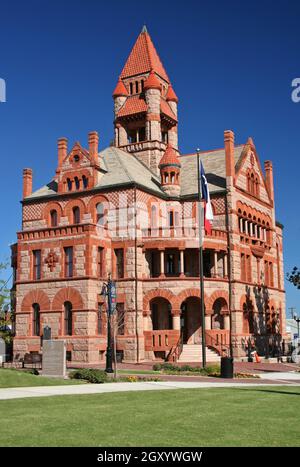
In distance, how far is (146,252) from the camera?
45.9 m

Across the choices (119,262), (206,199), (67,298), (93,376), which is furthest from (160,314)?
(93,376)

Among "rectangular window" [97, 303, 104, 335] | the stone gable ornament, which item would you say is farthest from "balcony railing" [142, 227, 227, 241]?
the stone gable ornament

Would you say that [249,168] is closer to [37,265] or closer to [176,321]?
[176,321]

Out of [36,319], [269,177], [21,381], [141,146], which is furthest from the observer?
[269,177]

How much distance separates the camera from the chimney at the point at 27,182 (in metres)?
50.2

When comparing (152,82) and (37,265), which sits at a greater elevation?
(152,82)

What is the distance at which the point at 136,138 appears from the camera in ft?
187

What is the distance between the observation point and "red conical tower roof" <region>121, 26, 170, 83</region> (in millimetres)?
58688

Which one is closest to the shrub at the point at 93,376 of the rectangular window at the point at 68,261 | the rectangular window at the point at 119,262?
the rectangular window at the point at 68,261

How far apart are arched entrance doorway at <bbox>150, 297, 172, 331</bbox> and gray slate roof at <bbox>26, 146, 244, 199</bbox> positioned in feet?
29.2

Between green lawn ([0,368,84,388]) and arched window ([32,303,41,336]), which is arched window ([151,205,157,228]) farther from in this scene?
green lawn ([0,368,84,388])

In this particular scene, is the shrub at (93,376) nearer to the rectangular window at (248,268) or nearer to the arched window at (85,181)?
the arched window at (85,181)

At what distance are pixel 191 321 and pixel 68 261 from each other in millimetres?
10972

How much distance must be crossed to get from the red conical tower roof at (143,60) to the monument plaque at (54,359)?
1445 inches
